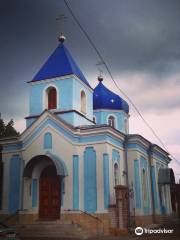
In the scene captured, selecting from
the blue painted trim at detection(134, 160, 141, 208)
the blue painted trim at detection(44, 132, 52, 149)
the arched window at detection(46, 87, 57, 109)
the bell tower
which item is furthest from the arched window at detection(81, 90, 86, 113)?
the blue painted trim at detection(134, 160, 141, 208)

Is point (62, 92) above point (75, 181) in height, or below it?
above

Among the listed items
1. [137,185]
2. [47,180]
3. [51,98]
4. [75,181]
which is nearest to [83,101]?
[51,98]

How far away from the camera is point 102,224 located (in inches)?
632

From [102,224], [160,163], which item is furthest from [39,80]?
[160,163]

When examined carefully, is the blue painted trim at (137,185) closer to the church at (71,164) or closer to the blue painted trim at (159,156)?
the church at (71,164)

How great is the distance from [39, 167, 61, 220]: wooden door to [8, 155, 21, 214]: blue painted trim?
1407mm

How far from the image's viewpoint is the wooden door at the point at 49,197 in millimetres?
17297

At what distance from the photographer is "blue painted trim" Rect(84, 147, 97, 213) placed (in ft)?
54.4

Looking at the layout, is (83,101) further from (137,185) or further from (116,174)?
(137,185)

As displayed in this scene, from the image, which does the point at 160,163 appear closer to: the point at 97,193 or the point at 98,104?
the point at 98,104

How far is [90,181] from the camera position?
16.9 m

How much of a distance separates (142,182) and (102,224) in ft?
16.1

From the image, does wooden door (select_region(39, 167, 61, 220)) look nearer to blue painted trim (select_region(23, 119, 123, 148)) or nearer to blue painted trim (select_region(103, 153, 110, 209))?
blue painted trim (select_region(23, 119, 123, 148))

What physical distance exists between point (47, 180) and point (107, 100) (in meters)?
9.63
